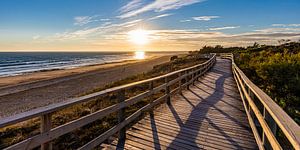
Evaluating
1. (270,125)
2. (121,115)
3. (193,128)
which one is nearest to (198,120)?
(193,128)

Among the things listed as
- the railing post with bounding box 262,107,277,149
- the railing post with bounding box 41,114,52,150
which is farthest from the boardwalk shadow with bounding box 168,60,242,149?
the railing post with bounding box 41,114,52,150

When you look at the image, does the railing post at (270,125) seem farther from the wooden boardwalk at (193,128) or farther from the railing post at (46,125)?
the railing post at (46,125)

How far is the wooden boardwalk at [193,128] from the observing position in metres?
4.59

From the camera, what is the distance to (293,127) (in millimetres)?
2318

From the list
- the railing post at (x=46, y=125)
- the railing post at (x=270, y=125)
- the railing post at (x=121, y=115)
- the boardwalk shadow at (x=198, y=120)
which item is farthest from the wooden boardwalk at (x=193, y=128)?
the railing post at (x=46, y=125)

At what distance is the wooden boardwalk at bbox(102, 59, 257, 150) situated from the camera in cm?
459

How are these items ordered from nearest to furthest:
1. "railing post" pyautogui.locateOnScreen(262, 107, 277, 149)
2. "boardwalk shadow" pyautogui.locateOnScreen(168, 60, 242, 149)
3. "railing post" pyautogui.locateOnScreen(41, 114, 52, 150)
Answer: "railing post" pyautogui.locateOnScreen(41, 114, 52, 150)
"railing post" pyautogui.locateOnScreen(262, 107, 277, 149)
"boardwalk shadow" pyautogui.locateOnScreen(168, 60, 242, 149)

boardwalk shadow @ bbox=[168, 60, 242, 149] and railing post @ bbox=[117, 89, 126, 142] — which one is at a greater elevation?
railing post @ bbox=[117, 89, 126, 142]

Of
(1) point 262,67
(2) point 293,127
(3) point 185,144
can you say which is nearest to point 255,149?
(3) point 185,144

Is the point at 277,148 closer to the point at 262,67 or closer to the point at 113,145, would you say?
the point at 113,145

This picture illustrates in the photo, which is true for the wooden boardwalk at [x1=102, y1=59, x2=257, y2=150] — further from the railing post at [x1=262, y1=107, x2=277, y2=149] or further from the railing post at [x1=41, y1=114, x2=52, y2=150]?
the railing post at [x1=41, y1=114, x2=52, y2=150]

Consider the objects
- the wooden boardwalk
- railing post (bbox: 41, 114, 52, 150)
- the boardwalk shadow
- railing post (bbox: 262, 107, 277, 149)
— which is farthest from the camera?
the boardwalk shadow

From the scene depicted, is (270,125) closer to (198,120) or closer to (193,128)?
(193,128)

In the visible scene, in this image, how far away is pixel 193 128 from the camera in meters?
5.54
